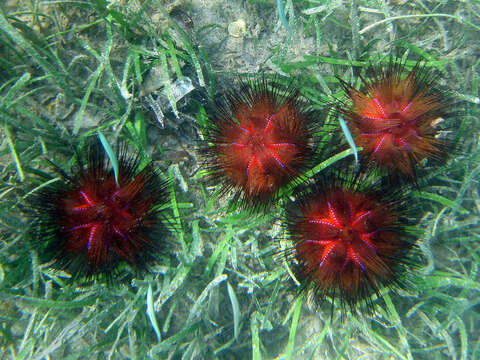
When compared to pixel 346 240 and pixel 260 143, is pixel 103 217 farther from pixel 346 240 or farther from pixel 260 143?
pixel 346 240

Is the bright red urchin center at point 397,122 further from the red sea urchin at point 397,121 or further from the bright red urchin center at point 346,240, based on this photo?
the bright red urchin center at point 346,240

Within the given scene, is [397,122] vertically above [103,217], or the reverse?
[397,122]

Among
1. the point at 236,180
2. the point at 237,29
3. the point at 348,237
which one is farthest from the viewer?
the point at 237,29

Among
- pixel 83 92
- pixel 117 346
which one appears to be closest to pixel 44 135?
pixel 83 92

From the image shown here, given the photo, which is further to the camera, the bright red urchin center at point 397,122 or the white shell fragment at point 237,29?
the white shell fragment at point 237,29

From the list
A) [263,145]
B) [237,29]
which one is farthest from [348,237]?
[237,29]

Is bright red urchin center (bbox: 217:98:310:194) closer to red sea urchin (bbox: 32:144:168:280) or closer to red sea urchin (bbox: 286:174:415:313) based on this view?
red sea urchin (bbox: 286:174:415:313)

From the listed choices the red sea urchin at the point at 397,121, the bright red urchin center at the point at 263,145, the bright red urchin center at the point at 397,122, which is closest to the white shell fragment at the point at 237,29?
the bright red urchin center at the point at 263,145
